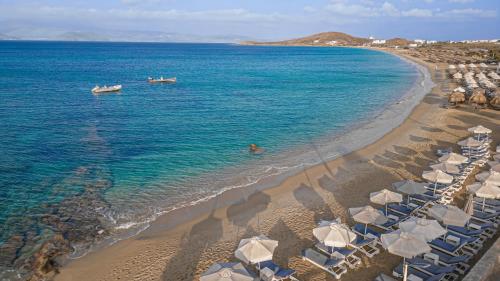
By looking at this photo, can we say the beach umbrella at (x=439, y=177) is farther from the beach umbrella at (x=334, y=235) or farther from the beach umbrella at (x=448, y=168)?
the beach umbrella at (x=334, y=235)

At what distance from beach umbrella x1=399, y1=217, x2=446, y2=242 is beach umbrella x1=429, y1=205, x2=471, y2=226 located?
111cm

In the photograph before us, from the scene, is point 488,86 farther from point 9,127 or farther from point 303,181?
point 9,127

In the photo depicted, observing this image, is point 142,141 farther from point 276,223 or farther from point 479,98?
point 479,98

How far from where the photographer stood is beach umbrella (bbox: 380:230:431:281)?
10.9 meters

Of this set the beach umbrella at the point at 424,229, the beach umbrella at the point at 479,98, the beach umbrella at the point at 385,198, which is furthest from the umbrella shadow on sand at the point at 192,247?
the beach umbrella at the point at 479,98

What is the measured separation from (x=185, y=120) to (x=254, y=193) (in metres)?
17.6

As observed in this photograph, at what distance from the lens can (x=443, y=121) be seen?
3209 cm

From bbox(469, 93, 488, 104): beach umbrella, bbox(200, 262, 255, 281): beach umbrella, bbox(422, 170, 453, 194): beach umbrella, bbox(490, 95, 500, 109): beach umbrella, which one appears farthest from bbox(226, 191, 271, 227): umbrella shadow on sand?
bbox(490, 95, 500, 109): beach umbrella

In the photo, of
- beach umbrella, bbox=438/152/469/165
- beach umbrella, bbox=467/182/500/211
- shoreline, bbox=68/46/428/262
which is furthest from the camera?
beach umbrella, bbox=438/152/469/165

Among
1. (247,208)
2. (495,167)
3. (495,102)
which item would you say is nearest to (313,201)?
(247,208)

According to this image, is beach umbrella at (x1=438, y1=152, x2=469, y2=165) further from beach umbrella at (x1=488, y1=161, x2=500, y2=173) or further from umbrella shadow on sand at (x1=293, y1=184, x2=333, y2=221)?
umbrella shadow on sand at (x1=293, y1=184, x2=333, y2=221)

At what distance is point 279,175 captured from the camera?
21234mm

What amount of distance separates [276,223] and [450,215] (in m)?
6.62

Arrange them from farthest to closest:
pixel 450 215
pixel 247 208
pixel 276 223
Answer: pixel 247 208
pixel 276 223
pixel 450 215
